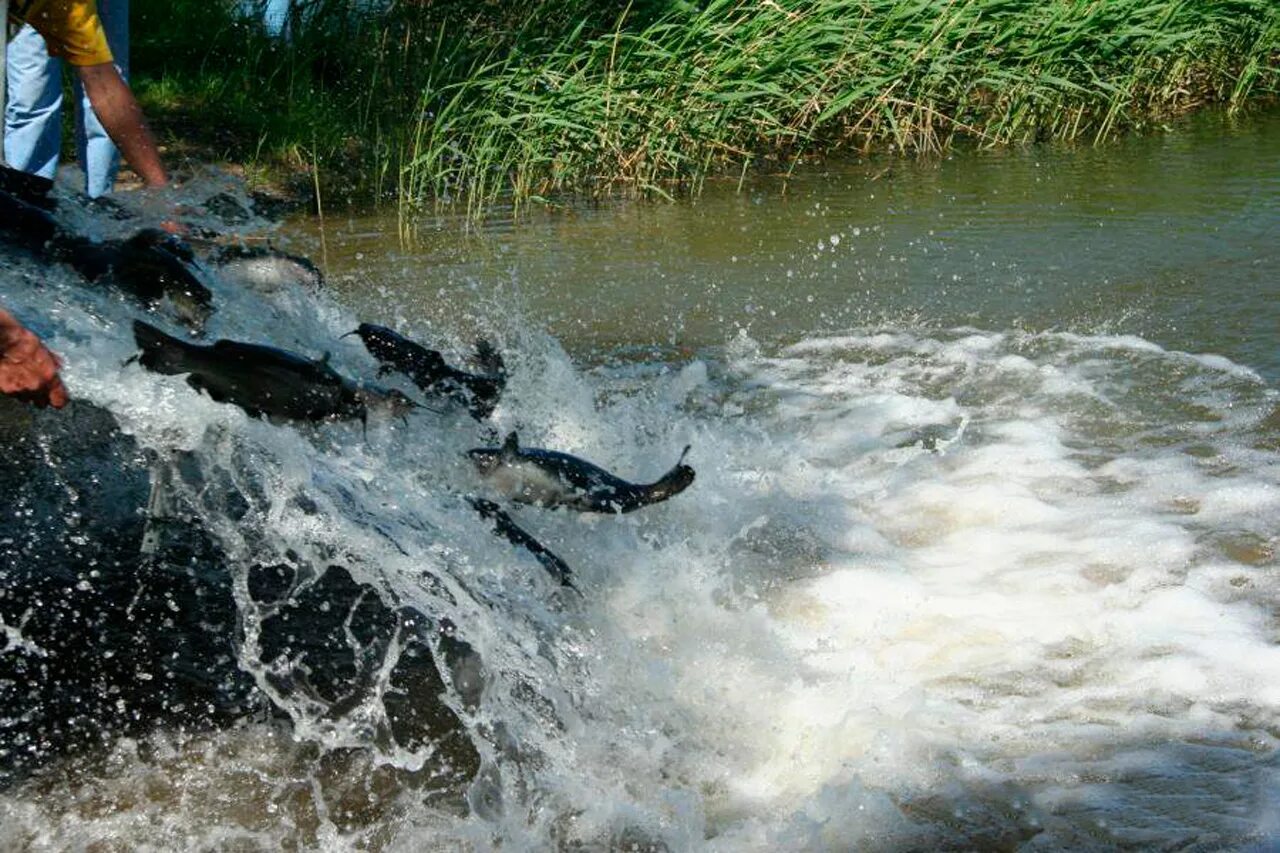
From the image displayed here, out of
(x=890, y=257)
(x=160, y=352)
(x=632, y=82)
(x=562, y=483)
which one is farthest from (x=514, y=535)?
(x=632, y=82)

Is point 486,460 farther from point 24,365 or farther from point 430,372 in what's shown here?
point 24,365

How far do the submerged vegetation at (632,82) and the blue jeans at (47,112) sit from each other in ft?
11.3

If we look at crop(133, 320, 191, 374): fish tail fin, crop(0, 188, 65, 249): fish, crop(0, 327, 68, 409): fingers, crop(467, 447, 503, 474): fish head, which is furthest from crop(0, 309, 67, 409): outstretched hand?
crop(467, 447, 503, 474): fish head

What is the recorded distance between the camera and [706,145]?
11617 millimetres

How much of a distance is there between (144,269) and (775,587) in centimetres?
228

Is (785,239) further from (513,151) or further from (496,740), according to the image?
(496,740)

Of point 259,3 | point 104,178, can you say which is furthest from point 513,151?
point 104,178

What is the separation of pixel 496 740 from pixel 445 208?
713 cm

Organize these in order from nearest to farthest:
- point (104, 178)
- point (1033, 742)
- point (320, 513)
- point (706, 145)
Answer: point (1033, 742) < point (320, 513) < point (104, 178) < point (706, 145)

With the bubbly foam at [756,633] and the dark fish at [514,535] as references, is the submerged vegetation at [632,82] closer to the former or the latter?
the bubbly foam at [756,633]

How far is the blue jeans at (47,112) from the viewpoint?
680cm

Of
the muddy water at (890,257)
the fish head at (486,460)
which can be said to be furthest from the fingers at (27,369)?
the muddy water at (890,257)

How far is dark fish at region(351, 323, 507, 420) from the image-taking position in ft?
17.6

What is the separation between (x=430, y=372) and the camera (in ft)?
17.6
